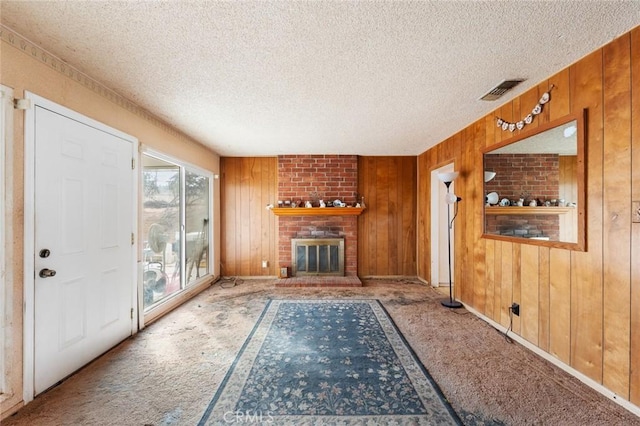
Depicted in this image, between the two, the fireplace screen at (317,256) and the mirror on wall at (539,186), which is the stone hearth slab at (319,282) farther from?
the mirror on wall at (539,186)

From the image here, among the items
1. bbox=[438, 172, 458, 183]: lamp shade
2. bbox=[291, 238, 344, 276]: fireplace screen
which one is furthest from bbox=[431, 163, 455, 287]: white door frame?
bbox=[291, 238, 344, 276]: fireplace screen

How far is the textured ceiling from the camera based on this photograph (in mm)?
1396

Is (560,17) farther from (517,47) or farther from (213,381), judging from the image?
(213,381)

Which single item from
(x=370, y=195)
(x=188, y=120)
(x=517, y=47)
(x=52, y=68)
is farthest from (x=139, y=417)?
(x=370, y=195)

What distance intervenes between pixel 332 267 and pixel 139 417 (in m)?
3.45

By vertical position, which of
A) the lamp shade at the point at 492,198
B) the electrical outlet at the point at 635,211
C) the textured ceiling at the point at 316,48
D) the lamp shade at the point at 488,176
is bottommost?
the electrical outlet at the point at 635,211

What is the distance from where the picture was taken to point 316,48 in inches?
66.8

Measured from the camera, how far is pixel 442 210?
424 centimetres

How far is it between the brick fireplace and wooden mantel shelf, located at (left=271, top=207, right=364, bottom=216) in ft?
0.31

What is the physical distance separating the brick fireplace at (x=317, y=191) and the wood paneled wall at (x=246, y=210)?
0.26m

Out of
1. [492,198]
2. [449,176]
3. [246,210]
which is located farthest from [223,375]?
[246,210]

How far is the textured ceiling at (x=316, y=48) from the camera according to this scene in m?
1.40

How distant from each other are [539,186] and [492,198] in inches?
22.2

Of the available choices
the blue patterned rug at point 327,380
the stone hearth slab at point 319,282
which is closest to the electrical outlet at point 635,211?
the blue patterned rug at point 327,380
